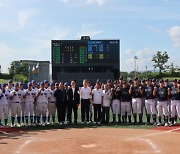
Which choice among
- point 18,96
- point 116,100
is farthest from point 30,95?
point 116,100

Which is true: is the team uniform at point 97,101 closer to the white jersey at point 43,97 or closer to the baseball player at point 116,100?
the baseball player at point 116,100

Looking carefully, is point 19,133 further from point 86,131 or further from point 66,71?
point 66,71

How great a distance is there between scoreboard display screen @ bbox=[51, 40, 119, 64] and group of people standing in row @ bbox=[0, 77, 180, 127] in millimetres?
15766

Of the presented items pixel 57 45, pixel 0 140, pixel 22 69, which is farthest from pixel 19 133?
pixel 22 69

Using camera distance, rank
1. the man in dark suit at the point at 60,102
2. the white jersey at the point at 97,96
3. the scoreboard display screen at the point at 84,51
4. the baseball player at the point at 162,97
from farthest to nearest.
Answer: the scoreboard display screen at the point at 84,51 → the white jersey at the point at 97,96 → the man in dark suit at the point at 60,102 → the baseball player at the point at 162,97

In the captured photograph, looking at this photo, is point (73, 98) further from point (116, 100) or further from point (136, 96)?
point (136, 96)

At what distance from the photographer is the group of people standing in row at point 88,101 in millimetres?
14641

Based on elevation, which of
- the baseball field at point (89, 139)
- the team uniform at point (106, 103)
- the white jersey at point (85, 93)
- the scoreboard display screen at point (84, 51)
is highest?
the scoreboard display screen at point (84, 51)

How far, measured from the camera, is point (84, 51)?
31484 millimetres

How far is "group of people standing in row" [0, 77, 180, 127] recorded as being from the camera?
1464 centimetres

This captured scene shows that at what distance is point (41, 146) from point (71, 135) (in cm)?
206

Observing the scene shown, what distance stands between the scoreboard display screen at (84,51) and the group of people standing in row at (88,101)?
15766 mm

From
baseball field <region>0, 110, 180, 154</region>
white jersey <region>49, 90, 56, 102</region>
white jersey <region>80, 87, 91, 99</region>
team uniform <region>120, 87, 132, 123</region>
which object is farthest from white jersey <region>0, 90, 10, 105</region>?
team uniform <region>120, 87, 132, 123</region>

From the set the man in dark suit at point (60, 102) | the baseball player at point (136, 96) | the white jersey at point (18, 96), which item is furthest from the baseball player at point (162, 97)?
the white jersey at point (18, 96)
